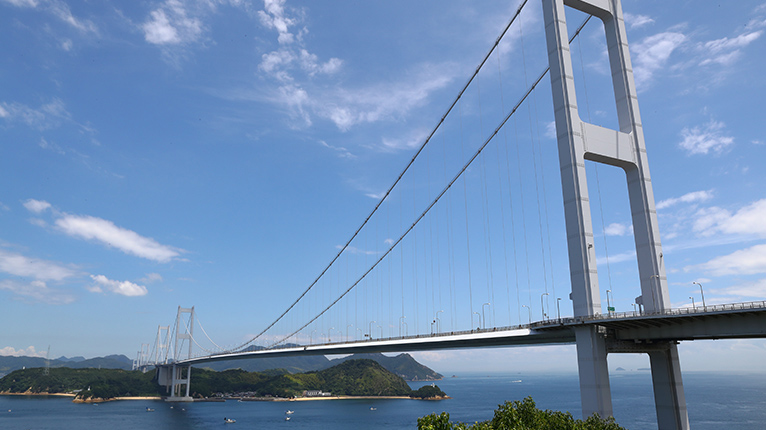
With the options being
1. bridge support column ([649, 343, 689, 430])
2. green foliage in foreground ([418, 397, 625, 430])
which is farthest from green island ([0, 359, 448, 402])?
green foliage in foreground ([418, 397, 625, 430])

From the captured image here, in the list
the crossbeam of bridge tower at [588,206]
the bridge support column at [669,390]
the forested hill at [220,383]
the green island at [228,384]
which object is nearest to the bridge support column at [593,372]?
the crossbeam of bridge tower at [588,206]

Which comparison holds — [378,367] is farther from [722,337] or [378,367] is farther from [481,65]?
[722,337]

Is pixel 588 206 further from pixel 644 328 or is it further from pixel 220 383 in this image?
pixel 220 383

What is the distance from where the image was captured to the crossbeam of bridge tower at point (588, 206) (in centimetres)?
2986

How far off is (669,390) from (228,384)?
6654 inches

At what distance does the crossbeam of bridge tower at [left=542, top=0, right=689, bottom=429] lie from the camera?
29859 mm

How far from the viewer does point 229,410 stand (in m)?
130

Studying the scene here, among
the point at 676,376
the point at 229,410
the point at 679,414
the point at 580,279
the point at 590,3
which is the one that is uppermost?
the point at 590,3

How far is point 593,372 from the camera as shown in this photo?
95.5 feet

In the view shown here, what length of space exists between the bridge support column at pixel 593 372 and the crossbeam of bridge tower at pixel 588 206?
0.06 m

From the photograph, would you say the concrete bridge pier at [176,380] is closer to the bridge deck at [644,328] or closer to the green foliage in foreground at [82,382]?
the green foliage in foreground at [82,382]

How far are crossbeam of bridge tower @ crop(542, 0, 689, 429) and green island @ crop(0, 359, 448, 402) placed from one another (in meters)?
153

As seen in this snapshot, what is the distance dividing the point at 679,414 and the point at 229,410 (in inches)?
4780

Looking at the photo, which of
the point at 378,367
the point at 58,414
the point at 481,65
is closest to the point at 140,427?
the point at 58,414
